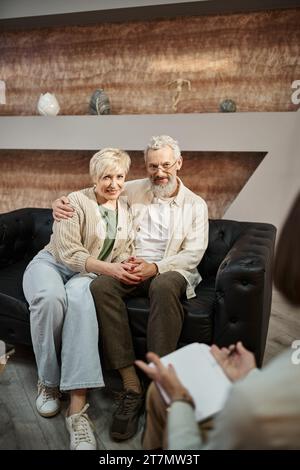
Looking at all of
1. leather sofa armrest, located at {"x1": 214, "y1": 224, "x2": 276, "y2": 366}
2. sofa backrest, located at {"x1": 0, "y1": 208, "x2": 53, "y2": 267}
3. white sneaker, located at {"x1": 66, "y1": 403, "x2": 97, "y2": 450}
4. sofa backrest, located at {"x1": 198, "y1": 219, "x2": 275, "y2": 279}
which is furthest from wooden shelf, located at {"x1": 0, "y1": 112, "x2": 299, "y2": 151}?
white sneaker, located at {"x1": 66, "y1": 403, "x2": 97, "y2": 450}

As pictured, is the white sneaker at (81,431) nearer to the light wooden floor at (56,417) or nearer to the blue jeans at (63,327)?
the light wooden floor at (56,417)

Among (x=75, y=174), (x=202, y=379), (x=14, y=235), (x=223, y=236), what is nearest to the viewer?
(x=202, y=379)

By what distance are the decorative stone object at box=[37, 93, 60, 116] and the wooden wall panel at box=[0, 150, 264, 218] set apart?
0.22 m

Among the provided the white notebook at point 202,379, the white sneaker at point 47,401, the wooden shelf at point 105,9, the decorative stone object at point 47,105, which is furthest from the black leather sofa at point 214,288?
the wooden shelf at point 105,9

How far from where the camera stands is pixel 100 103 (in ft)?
5.97

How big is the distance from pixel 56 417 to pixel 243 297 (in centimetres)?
59

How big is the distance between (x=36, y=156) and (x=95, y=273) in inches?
32.5

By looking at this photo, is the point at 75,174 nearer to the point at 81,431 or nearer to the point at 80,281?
the point at 80,281

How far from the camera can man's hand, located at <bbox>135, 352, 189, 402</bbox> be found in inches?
23.9

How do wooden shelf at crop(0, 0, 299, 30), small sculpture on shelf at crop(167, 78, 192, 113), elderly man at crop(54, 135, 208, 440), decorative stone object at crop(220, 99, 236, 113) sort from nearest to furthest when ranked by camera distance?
elderly man at crop(54, 135, 208, 440), wooden shelf at crop(0, 0, 299, 30), small sculpture on shelf at crop(167, 78, 192, 113), decorative stone object at crop(220, 99, 236, 113)

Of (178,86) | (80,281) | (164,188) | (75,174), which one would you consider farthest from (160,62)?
(80,281)

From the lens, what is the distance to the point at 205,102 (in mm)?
1973

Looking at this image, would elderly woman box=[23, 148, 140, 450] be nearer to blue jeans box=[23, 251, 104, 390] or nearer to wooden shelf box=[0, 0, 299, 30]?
blue jeans box=[23, 251, 104, 390]

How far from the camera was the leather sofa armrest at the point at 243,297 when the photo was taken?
0.91 metres
